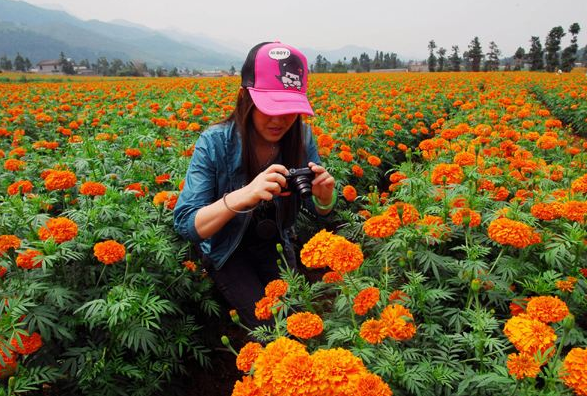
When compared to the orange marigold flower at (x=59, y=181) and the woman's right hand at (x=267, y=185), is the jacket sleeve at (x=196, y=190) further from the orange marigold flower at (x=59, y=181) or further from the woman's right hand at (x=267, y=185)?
the orange marigold flower at (x=59, y=181)

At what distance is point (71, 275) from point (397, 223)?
4.88ft

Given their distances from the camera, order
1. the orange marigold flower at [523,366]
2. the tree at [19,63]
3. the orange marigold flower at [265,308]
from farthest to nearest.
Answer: the tree at [19,63] → the orange marigold flower at [265,308] → the orange marigold flower at [523,366]

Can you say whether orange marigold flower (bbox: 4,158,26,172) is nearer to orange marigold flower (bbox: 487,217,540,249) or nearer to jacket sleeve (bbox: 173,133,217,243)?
jacket sleeve (bbox: 173,133,217,243)

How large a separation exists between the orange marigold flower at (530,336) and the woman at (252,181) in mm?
892

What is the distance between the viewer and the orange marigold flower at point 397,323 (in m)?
1.14

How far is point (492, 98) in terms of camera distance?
6.77 m

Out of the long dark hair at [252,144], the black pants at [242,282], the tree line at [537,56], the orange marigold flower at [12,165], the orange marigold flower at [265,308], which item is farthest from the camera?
the tree line at [537,56]

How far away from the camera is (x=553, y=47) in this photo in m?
40.8

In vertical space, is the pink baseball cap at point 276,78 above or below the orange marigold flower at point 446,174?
above

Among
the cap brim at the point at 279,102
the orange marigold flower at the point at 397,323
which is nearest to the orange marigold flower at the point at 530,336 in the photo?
the orange marigold flower at the point at 397,323

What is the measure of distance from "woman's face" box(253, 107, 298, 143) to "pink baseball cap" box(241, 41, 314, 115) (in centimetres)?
12

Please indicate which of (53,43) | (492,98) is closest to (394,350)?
(492,98)

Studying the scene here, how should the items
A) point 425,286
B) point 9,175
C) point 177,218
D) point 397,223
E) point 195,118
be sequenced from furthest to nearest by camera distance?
1. point 195,118
2. point 9,175
3. point 177,218
4. point 425,286
5. point 397,223

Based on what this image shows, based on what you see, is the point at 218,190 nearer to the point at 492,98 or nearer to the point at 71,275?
the point at 71,275
